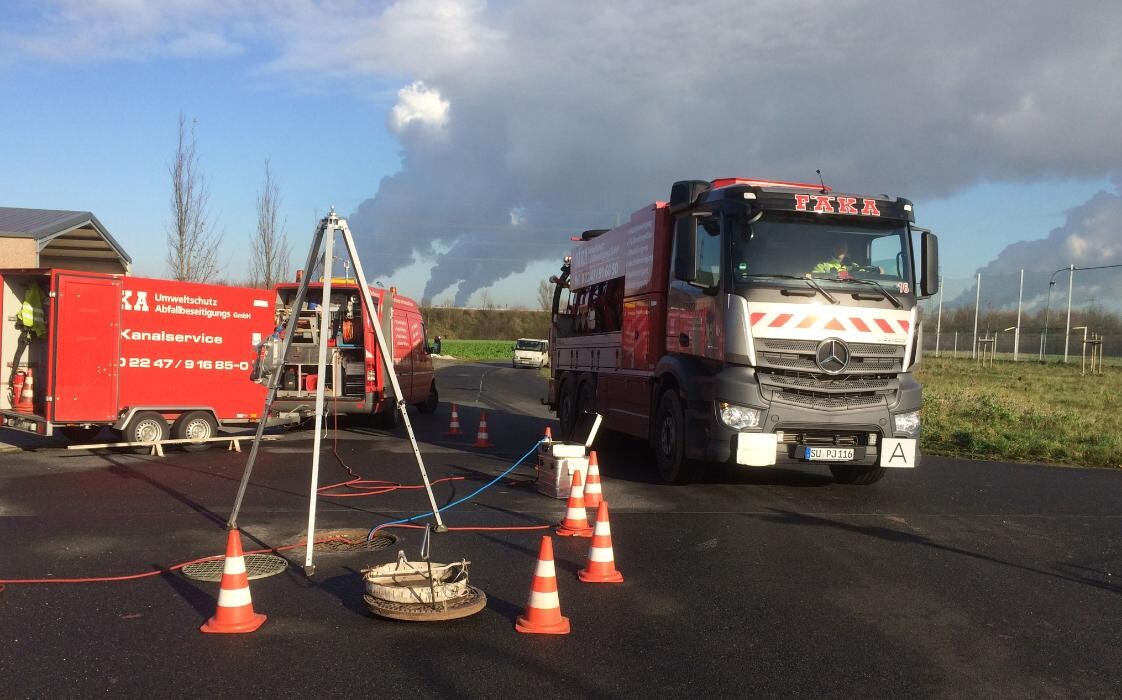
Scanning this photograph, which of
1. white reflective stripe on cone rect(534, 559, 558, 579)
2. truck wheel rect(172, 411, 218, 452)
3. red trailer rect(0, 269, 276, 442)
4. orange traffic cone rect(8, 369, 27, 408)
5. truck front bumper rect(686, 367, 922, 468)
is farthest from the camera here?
truck wheel rect(172, 411, 218, 452)

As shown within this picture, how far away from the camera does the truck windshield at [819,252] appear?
9711 mm

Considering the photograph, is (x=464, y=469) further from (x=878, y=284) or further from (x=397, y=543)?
(x=878, y=284)

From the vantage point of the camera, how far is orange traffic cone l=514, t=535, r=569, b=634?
522cm

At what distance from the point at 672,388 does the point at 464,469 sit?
316 cm

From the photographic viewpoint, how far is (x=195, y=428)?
45.6 ft

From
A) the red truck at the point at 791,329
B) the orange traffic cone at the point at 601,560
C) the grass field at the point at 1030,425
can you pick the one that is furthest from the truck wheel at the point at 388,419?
the orange traffic cone at the point at 601,560

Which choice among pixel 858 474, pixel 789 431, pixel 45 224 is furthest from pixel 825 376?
pixel 45 224

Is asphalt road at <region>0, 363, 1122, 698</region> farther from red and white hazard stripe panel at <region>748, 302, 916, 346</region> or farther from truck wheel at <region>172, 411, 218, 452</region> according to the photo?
truck wheel at <region>172, 411, 218, 452</region>

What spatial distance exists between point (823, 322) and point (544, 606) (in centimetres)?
545

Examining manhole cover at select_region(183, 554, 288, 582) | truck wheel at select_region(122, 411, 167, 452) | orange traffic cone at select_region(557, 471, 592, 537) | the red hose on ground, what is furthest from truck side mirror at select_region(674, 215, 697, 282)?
truck wheel at select_region(122, 411, 167, 452)

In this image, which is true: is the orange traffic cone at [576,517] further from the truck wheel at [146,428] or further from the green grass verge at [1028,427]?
the green grass verge at [1028,427]

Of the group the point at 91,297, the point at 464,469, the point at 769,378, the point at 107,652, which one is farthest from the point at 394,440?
the point at 107,652

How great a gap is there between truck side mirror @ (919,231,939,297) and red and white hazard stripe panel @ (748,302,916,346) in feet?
2.27

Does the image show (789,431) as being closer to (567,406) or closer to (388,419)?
(567,406)
